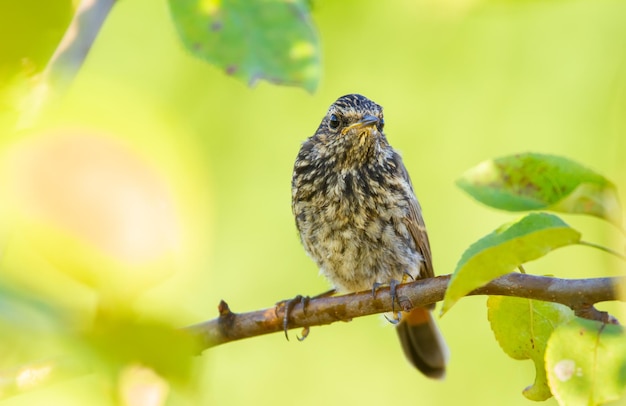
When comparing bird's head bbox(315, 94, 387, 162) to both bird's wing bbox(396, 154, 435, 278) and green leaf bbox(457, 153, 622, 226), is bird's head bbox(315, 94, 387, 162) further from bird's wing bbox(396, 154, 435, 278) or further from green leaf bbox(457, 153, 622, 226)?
green leaf bbox(457, 153, 622, 226)

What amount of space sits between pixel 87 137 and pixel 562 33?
199 inches

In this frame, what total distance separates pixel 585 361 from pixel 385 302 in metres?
1.28

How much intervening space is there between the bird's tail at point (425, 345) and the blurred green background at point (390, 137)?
100 centimetres

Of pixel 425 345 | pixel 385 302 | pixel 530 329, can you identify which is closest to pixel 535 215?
pixel 530 329

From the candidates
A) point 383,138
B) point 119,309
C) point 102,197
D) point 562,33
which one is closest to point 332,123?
point 383,138

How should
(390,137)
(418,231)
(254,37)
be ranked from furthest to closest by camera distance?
(390,137) → (418,231) → (254,37)

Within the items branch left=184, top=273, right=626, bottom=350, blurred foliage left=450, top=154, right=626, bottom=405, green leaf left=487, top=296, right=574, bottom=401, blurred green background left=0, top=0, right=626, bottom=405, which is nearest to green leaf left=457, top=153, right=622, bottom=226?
blurred foliage left=450, top=154, right=626, bottom=405

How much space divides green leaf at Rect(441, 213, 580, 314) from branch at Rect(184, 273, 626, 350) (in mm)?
301

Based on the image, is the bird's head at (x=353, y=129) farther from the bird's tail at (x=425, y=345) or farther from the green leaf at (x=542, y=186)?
the green leaf at (x=542, y=186)

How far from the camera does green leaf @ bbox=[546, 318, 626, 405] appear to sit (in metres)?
1.57

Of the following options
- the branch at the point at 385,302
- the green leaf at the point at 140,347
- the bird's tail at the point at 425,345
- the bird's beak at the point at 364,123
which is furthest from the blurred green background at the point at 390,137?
the green leaf at the point at 140,347

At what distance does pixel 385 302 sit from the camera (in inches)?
113

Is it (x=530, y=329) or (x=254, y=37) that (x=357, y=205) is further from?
(x=254, y=37)

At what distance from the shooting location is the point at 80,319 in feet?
2.80
